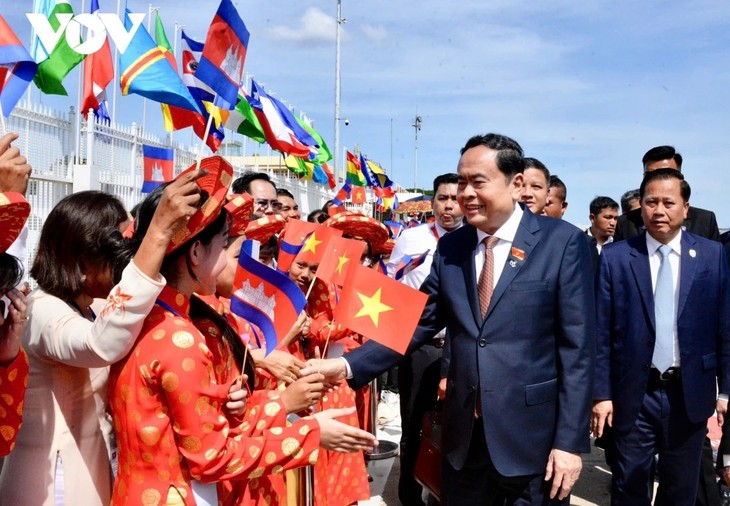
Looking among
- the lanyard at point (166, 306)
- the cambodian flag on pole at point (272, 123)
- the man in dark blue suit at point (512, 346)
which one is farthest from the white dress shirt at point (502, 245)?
the cambodian flag on pole at point (272, 123)

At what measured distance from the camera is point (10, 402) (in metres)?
1.84

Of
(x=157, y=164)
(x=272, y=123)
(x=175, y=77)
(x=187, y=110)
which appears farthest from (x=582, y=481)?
(x=272, y=123)

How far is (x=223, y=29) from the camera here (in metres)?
1.98

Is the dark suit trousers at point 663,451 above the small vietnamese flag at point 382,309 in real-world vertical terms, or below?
below

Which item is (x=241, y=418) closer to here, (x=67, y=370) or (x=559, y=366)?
(x=67, y=370)

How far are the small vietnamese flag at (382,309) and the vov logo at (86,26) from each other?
20.8 feet

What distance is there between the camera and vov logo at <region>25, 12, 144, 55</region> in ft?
24.8

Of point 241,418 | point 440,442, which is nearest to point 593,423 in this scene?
point 440,442

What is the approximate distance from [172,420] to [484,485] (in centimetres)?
142

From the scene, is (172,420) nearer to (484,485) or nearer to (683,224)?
(484,485)

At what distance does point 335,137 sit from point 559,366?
18.8 meters

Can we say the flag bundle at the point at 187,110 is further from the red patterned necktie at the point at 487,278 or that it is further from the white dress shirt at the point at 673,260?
the red patterned necktie at the point at 487,278

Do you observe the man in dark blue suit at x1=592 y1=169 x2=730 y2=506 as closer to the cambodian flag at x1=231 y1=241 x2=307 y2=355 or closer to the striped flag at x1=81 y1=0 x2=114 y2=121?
the cambodian flag at x1=231 y1=241 x2=307 y2=355

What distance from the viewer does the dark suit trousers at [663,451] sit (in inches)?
129
